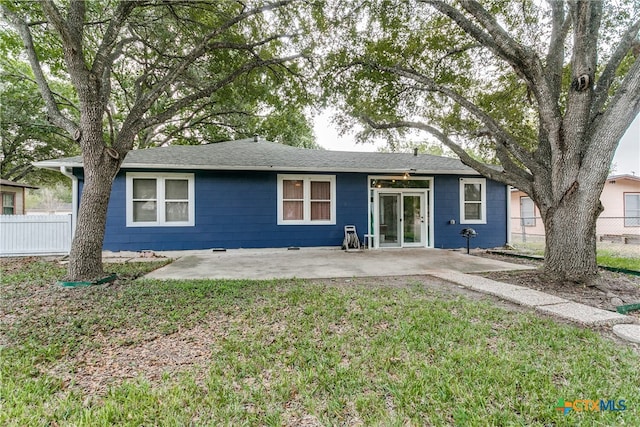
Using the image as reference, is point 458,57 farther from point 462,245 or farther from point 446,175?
point 462,245

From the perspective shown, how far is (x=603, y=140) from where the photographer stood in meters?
4.60

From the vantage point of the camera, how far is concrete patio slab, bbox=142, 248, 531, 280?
20.0ft

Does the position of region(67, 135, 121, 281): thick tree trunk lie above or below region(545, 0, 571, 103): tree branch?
below

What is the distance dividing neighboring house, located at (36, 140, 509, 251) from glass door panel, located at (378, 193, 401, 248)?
3 cm

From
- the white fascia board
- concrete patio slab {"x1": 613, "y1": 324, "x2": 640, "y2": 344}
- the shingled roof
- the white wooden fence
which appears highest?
the shingled roof

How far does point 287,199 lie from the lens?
31.0ft

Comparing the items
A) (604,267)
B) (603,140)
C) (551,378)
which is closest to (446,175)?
(604,267)

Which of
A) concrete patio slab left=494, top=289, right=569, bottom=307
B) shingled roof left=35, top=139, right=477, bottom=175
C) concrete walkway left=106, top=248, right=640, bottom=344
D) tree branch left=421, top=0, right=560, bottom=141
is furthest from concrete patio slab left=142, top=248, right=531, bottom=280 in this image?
tree branch left=421, top=0, right=560, bottom=141

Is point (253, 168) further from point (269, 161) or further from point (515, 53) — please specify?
point (515, 53)

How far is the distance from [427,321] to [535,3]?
7.87 m

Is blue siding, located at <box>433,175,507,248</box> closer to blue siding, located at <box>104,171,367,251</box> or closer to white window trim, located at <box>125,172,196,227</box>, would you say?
blue siding, located at <box>104,171,367,251</box>

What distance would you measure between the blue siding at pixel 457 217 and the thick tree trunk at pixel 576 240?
5.13 metres

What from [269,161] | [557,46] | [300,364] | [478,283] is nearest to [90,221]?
[300,364]

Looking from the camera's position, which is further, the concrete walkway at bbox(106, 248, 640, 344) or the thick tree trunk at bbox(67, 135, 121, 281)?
the thick tree trunk at bbox(67, 135, 121, 281)
